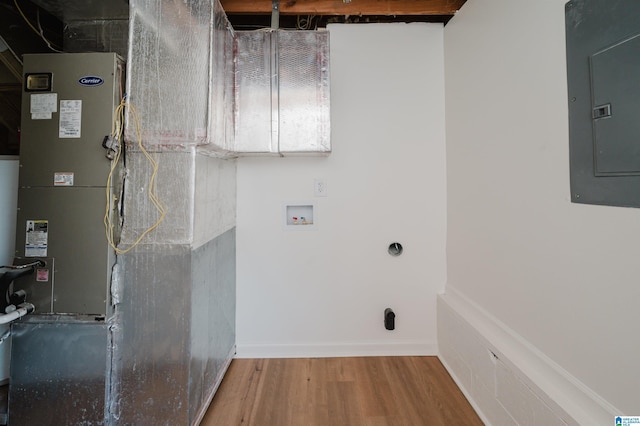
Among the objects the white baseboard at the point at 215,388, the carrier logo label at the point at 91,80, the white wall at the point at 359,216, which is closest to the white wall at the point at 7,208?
the carrier logo label at the point at 91,80

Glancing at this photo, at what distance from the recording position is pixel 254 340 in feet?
6.53

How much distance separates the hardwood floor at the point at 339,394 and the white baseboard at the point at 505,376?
16 centimetres

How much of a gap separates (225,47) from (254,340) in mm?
1968

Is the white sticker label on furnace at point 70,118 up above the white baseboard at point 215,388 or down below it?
above

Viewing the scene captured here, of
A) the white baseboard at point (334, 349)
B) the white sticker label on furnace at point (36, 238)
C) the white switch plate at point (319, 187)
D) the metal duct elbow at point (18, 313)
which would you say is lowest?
the white baseboard at point (334, 349)

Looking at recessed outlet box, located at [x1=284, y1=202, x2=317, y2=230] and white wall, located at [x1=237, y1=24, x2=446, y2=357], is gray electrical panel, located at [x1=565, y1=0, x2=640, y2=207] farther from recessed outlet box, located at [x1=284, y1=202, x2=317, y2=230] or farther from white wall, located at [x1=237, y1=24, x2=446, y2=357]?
recessed outlet box, located at [x1=284, y1=202, x2=317, y2=230]

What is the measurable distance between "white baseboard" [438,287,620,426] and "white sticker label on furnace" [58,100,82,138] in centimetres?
231

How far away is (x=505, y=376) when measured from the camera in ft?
4.10

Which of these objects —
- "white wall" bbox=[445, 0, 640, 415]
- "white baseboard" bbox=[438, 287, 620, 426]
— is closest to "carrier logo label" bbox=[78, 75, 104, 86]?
"white wall" bbox=[445, 0, 640, 415]

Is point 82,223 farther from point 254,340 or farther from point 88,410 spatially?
point 254,340

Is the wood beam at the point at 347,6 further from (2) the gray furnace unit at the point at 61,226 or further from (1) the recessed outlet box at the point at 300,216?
(1) the recessed outlet box at the point at 300,216

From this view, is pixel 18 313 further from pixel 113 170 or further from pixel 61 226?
pixel 113 170

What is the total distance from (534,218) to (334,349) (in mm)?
1538

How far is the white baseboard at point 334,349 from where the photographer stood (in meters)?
1.98
